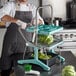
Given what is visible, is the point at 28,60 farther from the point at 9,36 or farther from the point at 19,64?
the point at 9,36

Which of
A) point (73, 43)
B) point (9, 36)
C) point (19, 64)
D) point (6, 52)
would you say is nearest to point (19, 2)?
point (9, 36)

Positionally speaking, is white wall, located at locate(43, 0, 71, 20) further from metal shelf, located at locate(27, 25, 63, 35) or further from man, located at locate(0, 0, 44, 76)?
metal shelf, located at locate(27, 25, 63, 35)

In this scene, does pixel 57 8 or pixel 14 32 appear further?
pixel 57 8

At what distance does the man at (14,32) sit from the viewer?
2.40m

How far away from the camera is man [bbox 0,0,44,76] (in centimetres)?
240

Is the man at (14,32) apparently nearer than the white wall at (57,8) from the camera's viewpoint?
Yes

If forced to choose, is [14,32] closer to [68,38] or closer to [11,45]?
[11,45]

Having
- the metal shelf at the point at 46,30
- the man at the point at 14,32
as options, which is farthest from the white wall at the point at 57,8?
the metal shelf at the point at 46,30

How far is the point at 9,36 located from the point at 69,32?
1044mm

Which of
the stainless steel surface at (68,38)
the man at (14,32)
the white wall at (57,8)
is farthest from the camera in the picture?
the white wall at (57,8)

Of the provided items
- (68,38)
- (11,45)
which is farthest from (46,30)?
(68,38)

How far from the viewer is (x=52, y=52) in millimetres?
2170

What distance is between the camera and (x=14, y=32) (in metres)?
2.69

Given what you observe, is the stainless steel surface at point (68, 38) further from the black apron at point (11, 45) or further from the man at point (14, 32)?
the black apron at point (11, 45)
